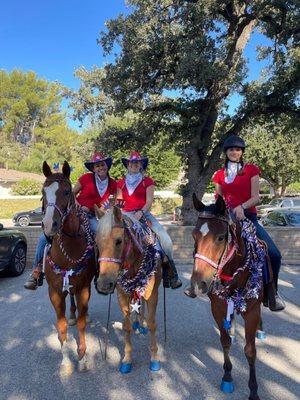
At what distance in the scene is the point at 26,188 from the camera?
4772cm

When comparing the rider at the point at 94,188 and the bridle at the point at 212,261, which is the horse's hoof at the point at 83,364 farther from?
the bridle at the point at 212,261

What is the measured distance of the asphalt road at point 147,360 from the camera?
432 centimetres

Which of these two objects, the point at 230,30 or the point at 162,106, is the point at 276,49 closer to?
the point at 230,30

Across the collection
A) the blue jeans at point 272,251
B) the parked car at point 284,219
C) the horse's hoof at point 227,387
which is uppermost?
the blue jeans at point 272,251

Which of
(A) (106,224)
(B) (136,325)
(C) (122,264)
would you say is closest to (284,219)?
(B) (136,325)

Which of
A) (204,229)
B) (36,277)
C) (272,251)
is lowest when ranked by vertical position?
(36,277)

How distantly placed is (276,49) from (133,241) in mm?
15063

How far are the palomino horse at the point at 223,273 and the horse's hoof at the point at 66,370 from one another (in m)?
1.89

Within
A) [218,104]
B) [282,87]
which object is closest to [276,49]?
[282,87]

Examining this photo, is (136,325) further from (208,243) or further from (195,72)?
(195,72)

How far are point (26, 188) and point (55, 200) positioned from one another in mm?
45828

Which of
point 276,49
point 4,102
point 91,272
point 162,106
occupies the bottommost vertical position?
point 91,272

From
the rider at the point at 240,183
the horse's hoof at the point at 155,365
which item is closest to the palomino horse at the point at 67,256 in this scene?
the horse's hoof at the point at 155,365

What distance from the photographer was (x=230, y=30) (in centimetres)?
1639
